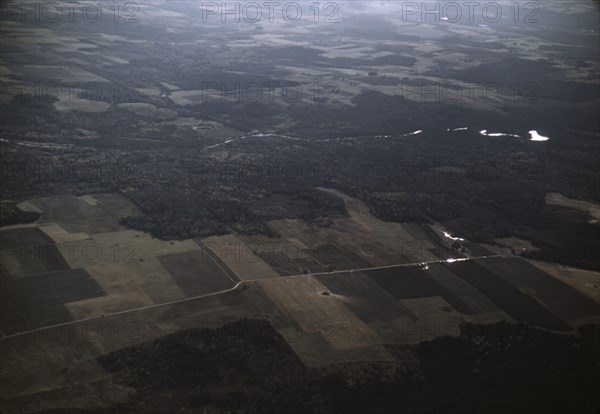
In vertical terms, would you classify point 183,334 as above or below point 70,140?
below

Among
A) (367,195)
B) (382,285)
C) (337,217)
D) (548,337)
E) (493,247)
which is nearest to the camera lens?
(548,337)

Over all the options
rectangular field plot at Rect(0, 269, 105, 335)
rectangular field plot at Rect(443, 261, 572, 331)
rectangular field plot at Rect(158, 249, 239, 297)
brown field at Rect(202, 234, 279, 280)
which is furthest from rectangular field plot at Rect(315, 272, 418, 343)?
rectangular field plot at Rect(0, 269, 105, 335)

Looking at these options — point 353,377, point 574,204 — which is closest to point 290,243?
point 353,377

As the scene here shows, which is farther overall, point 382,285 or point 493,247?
point 493,247

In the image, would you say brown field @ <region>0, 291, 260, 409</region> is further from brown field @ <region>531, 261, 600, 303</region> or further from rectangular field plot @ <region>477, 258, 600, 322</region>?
brown field @ <region>531, 261, 600, 303</region>

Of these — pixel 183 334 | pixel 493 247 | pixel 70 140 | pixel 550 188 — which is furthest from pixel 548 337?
pixel 70 140

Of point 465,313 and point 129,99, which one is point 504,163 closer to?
point 465,313

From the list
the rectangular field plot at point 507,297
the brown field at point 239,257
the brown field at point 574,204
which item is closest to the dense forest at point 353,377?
the rectangular field plot at point 507,297
